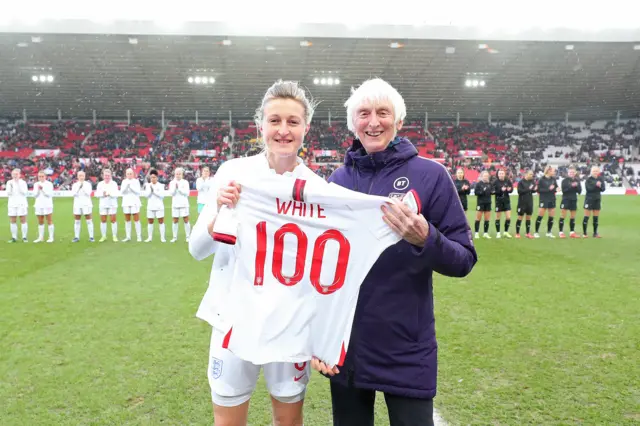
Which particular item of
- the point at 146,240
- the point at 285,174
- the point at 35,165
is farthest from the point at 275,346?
the point at 35,165

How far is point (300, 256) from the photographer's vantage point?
6.38 feet

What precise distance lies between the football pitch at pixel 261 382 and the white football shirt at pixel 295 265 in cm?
157

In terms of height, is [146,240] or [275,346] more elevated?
[275,346]

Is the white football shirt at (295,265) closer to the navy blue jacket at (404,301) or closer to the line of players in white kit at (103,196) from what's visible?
the navy blue jacket at (404,301)

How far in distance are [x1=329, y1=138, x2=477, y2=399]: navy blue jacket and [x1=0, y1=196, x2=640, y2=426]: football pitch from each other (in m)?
1.61

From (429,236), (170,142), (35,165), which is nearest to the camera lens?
(429,236)

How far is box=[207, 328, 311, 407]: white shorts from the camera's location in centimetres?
197

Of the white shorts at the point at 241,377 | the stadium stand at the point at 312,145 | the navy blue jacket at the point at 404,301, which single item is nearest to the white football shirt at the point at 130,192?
the white shorts at the point at 241,377

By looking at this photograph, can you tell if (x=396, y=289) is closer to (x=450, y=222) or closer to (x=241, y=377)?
(x=450, y=222)

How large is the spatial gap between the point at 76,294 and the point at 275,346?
217 inches

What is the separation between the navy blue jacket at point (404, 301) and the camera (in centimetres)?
180

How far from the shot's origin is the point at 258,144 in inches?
91.7

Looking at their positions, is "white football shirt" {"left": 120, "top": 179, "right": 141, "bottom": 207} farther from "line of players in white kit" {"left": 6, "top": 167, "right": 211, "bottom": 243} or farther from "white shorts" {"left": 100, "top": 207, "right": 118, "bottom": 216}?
"white shorts" {"left": 100, "top": 207, "right": 118, "bottom": 216}

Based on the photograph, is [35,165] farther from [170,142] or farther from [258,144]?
[258,144]
